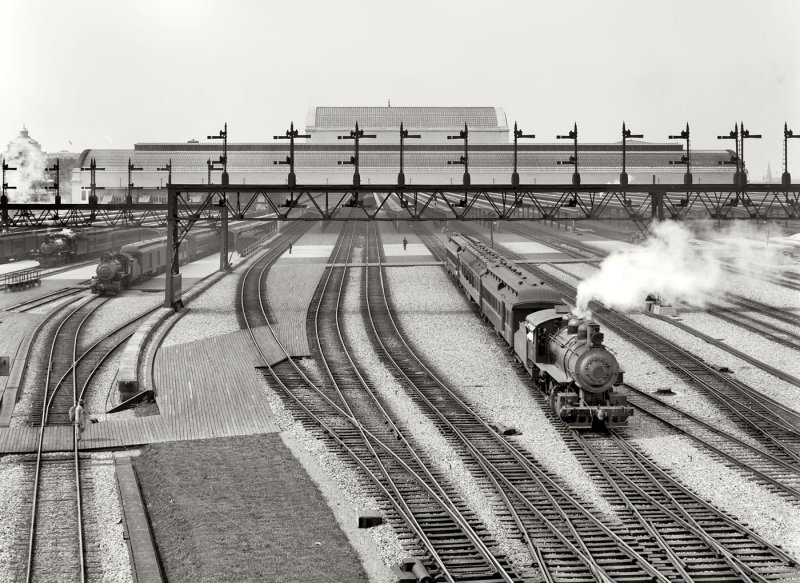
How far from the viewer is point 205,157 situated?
8844cm

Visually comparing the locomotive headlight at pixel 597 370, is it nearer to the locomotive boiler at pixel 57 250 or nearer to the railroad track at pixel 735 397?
the railroad track at pixel 735 397

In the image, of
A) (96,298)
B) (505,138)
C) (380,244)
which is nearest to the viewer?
(96,298)

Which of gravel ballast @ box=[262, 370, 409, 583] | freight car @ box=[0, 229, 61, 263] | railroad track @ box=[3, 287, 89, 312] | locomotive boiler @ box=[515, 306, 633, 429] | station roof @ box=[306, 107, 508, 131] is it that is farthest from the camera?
station roof @ box=[306, 107, 508, 131]

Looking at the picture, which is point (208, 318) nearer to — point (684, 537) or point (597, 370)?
point (597, 370)

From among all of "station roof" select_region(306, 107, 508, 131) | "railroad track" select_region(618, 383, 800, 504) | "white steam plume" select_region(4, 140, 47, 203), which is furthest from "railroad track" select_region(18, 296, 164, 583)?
"station roof" select_region(306, 107, 508, 131)

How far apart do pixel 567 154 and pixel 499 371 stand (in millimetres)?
60994

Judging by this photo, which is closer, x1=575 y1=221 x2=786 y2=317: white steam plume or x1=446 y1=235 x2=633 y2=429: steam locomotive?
x1=446 y1=235 x2=633 y2=429: steam locomotive

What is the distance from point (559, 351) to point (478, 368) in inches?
268

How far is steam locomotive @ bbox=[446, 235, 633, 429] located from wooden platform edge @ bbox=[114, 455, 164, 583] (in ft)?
36.5

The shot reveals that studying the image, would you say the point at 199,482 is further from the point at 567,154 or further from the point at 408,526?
the point at 567,154

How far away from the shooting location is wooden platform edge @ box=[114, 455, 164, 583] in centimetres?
1452

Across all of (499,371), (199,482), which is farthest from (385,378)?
(199,482)

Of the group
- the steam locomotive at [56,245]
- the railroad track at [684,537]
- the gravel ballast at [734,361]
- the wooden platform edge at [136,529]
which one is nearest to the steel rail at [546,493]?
the railroad track at [684,537]

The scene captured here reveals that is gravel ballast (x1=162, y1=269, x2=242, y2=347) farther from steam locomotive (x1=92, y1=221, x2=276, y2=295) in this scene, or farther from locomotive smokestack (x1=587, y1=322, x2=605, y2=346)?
locomotive smokestack (x1=587, y1=322, x2=605, y2=346)
